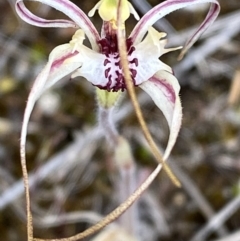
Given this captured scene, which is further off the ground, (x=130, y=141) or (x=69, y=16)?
(x=69, y=16)

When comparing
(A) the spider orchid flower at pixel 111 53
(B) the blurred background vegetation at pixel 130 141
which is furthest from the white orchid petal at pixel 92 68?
(B) the blurred background vegetation at pixel 130 141

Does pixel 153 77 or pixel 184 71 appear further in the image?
pixel 184 71

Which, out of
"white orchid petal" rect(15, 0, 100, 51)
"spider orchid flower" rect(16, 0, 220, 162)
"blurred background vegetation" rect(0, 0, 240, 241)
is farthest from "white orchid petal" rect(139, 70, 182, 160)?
"blurred background vegetation" rect(0, 0, 240, 241)

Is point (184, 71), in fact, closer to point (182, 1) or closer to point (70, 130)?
point (70, 130)

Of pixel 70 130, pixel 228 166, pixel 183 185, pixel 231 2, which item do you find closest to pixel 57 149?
pixel 70 130

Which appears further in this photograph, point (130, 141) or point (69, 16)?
point (130, 141)

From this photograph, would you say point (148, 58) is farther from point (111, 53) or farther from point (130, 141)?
point (130, 141)

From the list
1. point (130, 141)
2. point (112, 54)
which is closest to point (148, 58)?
point (112, 54)

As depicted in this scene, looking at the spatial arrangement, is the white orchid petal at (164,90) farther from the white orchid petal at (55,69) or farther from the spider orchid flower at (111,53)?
the white orchid petal at (55,69)
